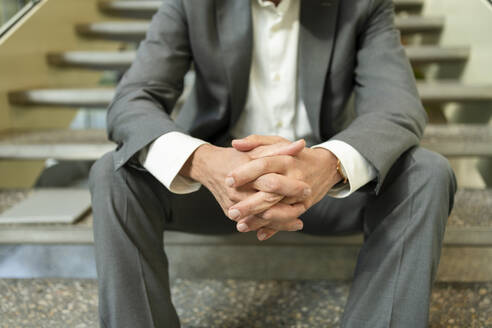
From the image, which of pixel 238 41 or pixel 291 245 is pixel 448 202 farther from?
pixel 238 41

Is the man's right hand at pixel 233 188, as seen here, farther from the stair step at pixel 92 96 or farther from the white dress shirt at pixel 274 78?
the stair step at pixel 92 96

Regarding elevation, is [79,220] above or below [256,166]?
below

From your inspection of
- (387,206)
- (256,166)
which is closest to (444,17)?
(387,206)

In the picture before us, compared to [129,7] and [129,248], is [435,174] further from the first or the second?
[129,7]

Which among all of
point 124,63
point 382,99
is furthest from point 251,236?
point 124,63

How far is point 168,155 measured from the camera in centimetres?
86

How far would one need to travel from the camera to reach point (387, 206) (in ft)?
2.91

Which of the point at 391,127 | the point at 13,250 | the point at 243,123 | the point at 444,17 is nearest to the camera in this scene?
the point at 391,127

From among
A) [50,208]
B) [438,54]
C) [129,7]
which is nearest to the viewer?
[50,208]

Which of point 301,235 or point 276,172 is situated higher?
point 276,172

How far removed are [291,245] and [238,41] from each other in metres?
0.60

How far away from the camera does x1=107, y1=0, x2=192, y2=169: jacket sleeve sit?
91 cm

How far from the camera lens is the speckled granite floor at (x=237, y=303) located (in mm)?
1141

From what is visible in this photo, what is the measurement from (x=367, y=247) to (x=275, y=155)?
11.3 inches
